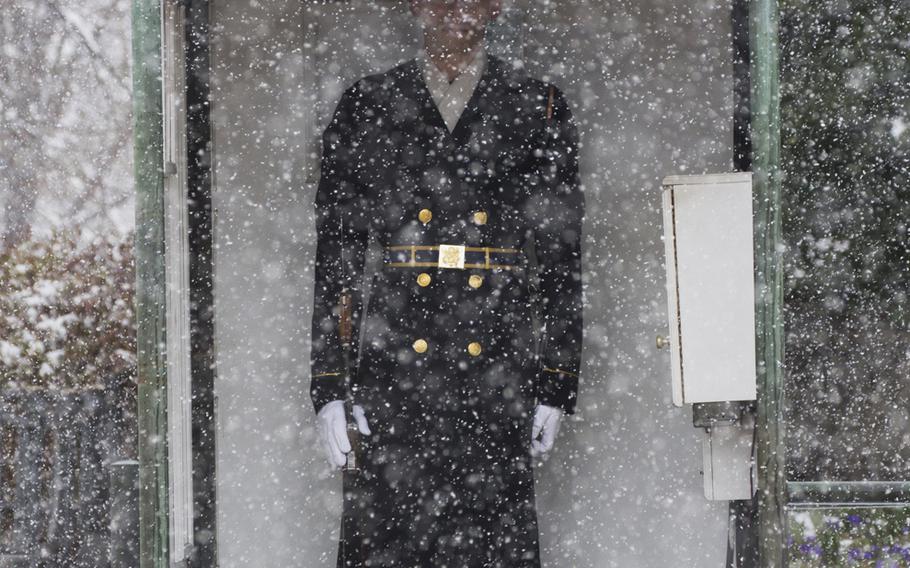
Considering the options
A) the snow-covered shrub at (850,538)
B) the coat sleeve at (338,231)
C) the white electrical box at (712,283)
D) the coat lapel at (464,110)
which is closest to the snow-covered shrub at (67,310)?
the coat sleeve at (338,231)

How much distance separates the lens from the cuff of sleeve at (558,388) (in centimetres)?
297

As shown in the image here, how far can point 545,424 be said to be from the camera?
2.95 m

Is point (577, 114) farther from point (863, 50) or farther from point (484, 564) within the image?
point (484, 564)

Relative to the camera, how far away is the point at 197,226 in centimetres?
Answer: 320

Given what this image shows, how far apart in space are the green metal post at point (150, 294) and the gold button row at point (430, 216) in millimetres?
719

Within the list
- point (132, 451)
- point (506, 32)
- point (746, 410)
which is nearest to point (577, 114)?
point (506, 32)

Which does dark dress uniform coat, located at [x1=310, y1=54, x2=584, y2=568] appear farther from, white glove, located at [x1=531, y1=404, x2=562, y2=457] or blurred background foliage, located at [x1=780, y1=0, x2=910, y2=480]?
blurred background foliage, located at [x1=780, y1=0, x2=910, y2=480]

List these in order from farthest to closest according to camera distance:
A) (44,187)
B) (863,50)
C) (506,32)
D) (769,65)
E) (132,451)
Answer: (44,187), (132,451), (506,32), (863,50), (769,65)

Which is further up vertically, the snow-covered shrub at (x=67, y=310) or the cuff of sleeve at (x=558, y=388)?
the snow-covered shrub at (x=67, y=310)

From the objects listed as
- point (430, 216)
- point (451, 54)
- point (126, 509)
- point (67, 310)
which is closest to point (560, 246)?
point (430, 216)

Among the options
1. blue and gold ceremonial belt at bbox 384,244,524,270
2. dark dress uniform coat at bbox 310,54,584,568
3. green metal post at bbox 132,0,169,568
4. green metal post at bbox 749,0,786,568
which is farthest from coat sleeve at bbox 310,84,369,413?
green metal post at bbox 749,0,786,568

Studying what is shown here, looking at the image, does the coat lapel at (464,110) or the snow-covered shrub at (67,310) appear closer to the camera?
the coat lapel at (464,110)

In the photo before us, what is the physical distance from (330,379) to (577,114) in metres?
1.24

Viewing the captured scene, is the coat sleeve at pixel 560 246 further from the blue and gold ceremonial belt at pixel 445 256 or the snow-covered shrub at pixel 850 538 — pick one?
the snow-covered shrub at pixel 850 538
